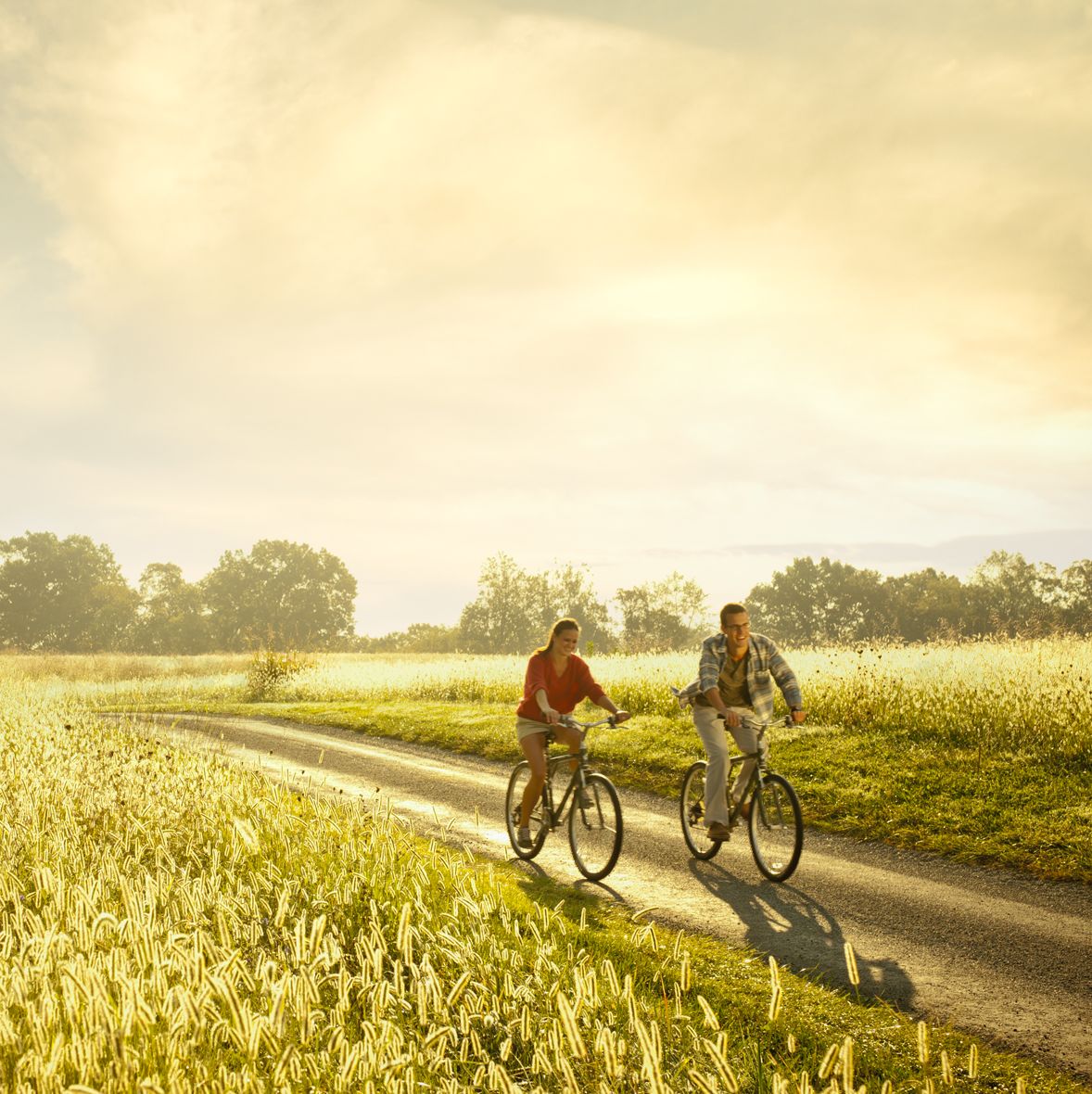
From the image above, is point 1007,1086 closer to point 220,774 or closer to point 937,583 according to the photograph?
point 220,774

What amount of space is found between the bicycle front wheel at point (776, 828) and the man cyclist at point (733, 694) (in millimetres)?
172

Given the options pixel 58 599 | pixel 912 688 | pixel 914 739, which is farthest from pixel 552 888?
pixel 58 599

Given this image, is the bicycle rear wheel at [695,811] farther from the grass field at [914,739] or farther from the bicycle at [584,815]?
the grass field at [914,739]

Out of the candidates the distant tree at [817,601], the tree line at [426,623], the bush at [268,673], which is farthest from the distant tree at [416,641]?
the bush at [268,673]

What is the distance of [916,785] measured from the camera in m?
12.7

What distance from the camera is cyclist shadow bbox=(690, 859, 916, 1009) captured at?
21.9 feet

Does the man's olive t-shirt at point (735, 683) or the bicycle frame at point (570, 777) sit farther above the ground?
the man's olive t-shirt at point (735, 683)

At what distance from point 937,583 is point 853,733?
70490 millimetres

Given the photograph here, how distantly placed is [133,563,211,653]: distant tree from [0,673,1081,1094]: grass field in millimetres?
89061

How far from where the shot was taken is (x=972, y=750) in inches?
539

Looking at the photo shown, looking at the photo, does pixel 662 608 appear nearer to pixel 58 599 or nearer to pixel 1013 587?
pixel 1013 587

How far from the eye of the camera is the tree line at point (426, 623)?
77688 mm

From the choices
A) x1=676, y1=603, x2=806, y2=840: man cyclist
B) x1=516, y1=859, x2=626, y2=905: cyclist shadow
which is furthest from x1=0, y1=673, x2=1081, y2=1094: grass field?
x1=676, y1=603, x2=806, y2=840: man cyclist

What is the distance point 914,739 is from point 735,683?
22.4ft
